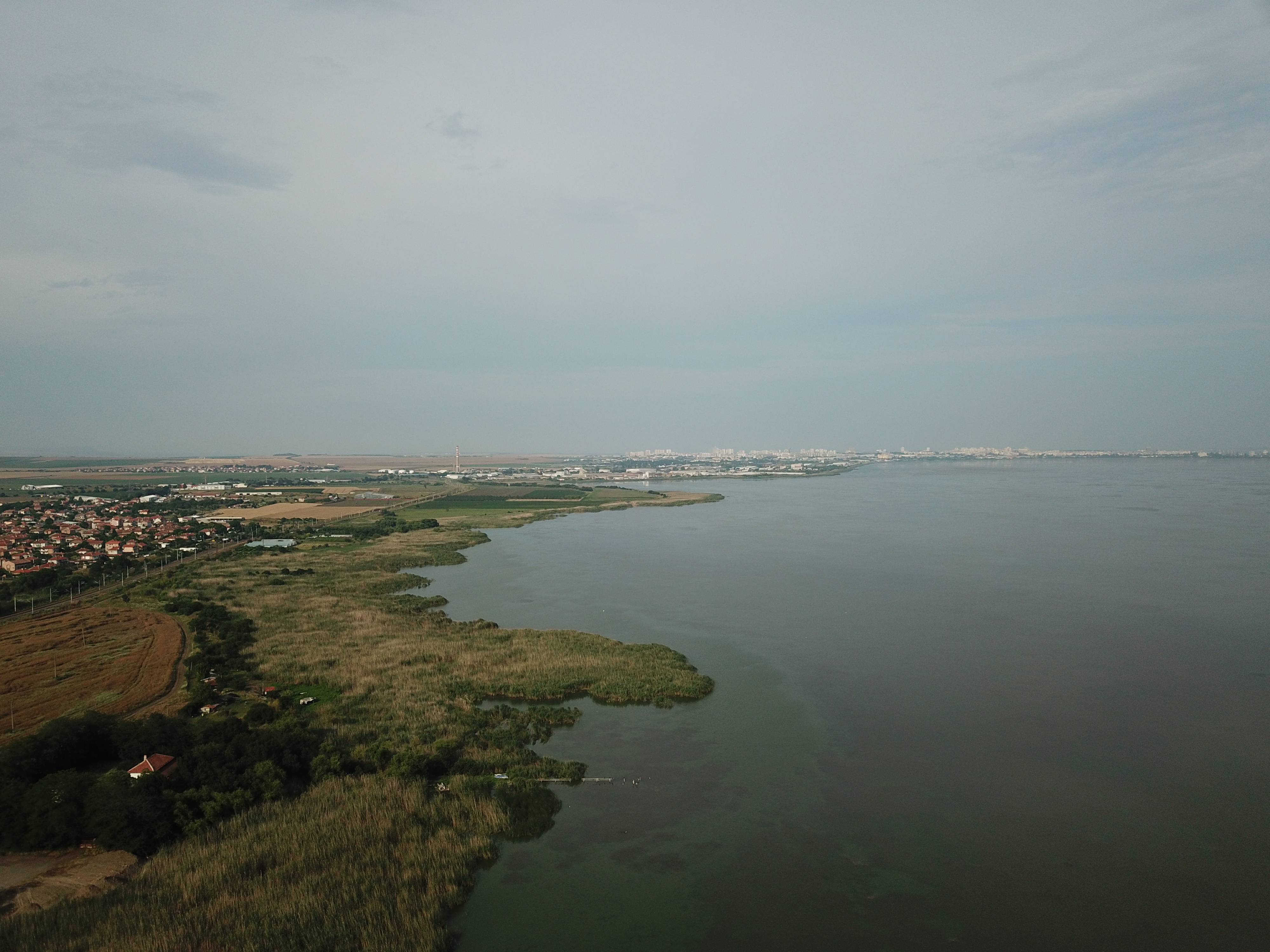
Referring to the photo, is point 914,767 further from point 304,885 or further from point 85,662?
point 85,662

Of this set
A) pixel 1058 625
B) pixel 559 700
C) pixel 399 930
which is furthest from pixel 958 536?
pixel 399 930

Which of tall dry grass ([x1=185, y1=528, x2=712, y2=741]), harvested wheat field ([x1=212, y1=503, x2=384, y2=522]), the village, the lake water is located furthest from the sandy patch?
harvested wheat field ([x1=212, y1=503, x2=384, y2=522])

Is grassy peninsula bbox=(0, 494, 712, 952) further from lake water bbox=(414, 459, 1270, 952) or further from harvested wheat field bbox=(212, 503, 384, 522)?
harvested wheat field bbox=(212, 503, 384, 522)

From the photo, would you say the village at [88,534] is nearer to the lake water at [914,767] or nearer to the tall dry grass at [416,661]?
the tall dry grass at [416,661]

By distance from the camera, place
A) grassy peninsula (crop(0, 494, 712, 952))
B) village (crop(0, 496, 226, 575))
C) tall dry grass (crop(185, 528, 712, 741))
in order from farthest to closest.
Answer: village (crop(0, 496, 226, 575)) → tall dry grass (crop(185, 528, 712, 741)) → grassy peninsula (crop(0, 494, 712, 952))

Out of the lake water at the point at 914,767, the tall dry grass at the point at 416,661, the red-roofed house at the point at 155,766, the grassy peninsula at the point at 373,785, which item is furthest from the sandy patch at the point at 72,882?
the lake water at the point at 914,767

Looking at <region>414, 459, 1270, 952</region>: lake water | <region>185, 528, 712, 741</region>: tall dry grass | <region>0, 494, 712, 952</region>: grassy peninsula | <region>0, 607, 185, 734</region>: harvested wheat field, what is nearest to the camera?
<region>0, 494, 712, 952</region>: grassy peninsula

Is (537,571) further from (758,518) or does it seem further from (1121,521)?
(1121,521)
